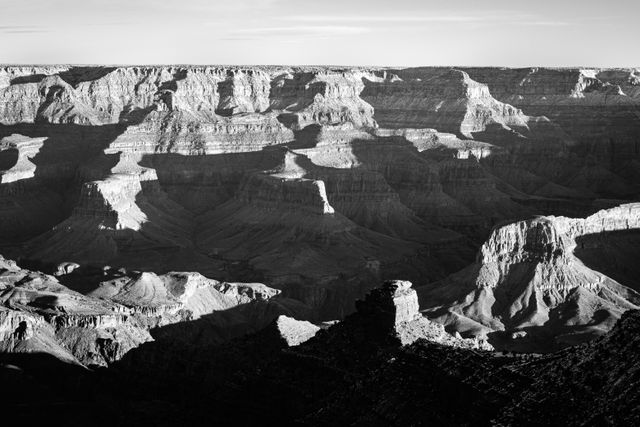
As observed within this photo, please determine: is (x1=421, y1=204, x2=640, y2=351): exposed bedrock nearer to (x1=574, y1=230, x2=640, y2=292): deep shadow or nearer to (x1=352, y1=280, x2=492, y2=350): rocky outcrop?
(x1=574, y1=230, x2=640, y2=292): deep shadow

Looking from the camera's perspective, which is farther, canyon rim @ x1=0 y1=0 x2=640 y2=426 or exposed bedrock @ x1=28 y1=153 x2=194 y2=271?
exposed bedrock @ x1=28 y1=153 x2=194 y2=271

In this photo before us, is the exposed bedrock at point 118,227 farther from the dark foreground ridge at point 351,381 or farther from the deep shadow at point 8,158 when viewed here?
the dark foreground ridge at point 351,381

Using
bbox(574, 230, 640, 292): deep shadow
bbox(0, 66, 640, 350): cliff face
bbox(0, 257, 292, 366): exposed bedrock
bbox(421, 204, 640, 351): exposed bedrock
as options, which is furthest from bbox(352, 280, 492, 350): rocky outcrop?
bbox(574, 230, 640, 292): deep shadow

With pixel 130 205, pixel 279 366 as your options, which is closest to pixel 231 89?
pixel 130 205

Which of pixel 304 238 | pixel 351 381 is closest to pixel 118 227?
pixel 304 238

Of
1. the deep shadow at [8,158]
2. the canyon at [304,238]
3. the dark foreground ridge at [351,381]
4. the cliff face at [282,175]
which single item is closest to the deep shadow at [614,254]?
the canyon at [304,238]

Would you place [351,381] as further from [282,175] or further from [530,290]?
[282,175]
